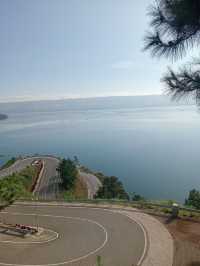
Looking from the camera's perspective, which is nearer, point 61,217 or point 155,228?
point 155,228

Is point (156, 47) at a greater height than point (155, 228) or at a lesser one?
greater

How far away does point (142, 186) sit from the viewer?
166ft

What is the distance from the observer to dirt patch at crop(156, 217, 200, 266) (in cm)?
1056

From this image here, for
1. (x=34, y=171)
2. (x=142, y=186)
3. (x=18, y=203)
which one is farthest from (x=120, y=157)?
(x=18, y=203)

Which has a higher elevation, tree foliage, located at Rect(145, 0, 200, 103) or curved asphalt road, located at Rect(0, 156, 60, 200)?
tree foliage, located at Rect(145, 0, 200, 103)

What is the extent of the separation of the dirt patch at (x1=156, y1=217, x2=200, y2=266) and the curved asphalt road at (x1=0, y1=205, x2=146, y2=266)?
125 centimetres

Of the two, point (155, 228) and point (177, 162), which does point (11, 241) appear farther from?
point (177, 162)

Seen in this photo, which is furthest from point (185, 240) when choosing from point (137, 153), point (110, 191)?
point (137, 153)

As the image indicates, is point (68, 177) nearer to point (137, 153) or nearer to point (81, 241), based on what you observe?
point (81, 241)

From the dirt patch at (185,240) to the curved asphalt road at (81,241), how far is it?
125cm

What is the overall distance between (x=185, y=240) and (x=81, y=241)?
13.1 ft

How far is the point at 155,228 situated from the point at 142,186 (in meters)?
37.6

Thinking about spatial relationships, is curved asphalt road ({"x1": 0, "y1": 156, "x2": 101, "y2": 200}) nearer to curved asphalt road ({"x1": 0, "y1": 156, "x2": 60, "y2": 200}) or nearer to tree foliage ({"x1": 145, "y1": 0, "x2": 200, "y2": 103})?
curved asphalt road ({"x1": 0, "y1": 156, "x2": 60, "y2": 200})

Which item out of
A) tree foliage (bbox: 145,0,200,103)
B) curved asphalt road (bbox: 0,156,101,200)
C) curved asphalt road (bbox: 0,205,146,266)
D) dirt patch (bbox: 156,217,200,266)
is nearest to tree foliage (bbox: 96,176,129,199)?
curved asphalt road (bbox: 0,156,101,200)
